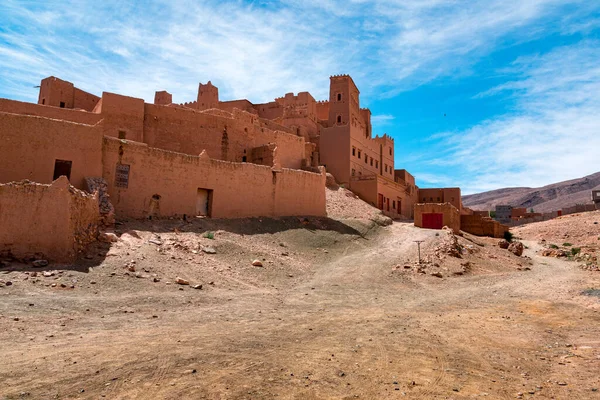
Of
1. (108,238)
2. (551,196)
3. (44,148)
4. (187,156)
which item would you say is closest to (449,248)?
(187,156)

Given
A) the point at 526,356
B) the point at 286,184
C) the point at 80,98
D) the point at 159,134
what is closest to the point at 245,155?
the point at 159,134

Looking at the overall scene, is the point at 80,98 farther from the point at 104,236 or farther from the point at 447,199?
the point at 447,199

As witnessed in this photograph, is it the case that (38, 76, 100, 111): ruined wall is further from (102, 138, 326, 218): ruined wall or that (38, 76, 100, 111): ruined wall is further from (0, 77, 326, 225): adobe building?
(102, 138, 326, 218): ruined wall

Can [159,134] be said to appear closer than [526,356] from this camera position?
No

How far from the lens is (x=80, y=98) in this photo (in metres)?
27.7

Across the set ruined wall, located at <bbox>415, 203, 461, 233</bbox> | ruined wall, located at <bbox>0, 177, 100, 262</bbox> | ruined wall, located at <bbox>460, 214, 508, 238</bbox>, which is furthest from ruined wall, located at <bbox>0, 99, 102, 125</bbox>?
ruined wall, located at <bbox>460, 214, 508, 238</bbox>

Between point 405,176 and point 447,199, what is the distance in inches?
193

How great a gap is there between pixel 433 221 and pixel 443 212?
757 millimetres

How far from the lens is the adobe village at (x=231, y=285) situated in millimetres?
5000

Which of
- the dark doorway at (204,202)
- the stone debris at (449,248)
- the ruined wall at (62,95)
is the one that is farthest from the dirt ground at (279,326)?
the ruined wall at (62,95)

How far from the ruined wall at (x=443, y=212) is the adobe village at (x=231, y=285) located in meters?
0.11

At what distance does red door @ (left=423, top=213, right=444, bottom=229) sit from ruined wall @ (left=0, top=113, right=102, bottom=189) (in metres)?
16.8

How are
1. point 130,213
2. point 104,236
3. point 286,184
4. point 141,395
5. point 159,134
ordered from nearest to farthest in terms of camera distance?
1. point 141,395
2. point 104,236
3. point 130,213
4. point 286,184
5. point 159,134

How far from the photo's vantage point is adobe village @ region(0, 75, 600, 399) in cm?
500
